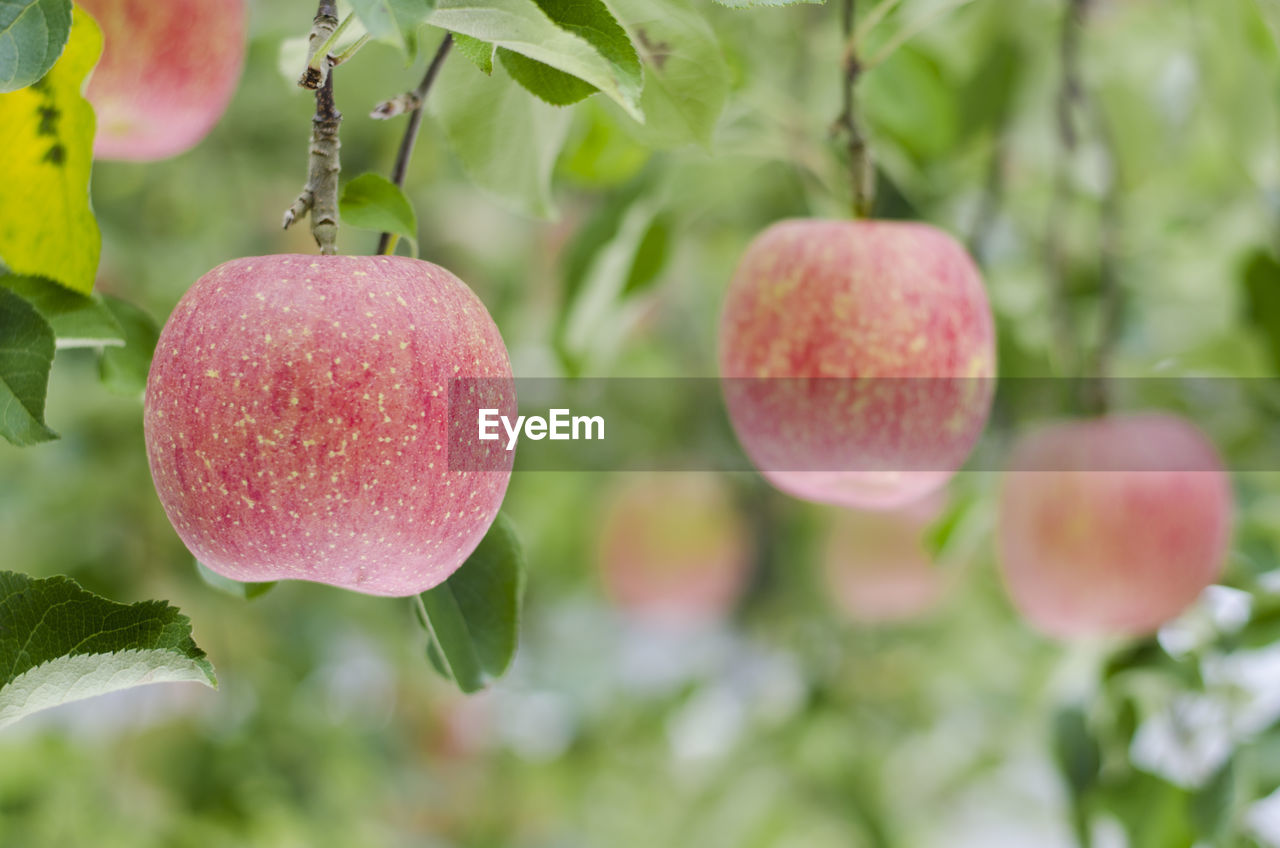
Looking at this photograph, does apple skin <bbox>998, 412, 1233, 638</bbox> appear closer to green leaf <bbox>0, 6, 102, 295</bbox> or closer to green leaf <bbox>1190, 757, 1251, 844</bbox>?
green leaf <bbox>1190, 757, 1251, 844</bbox>

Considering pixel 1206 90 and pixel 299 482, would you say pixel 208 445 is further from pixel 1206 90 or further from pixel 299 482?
pixel 1206 90

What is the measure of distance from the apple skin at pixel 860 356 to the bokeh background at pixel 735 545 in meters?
0.10

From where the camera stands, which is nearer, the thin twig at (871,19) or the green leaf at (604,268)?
the thin twig at (871,19)

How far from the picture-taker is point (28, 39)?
277mm

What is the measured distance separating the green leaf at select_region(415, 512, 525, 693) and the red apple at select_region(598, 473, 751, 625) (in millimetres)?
974

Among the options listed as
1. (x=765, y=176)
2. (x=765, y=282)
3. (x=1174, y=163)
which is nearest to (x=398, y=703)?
(x=765, y=176)

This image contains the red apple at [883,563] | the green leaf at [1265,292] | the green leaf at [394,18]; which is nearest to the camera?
the green leaf at [394,18]

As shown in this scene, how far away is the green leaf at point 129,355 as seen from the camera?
38 centimetres

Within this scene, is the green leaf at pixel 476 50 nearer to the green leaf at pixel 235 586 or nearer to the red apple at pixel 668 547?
the green leaf at pixel 235 586

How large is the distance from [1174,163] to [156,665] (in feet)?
3.20

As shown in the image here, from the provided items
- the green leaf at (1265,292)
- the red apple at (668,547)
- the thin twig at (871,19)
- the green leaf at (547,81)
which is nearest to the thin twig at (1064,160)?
the green leaf at (1265,292)

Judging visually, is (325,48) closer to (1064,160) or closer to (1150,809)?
(1064,160)

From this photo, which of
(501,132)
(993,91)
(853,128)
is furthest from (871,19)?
(993,91)

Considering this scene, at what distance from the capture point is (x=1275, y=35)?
657 mm
